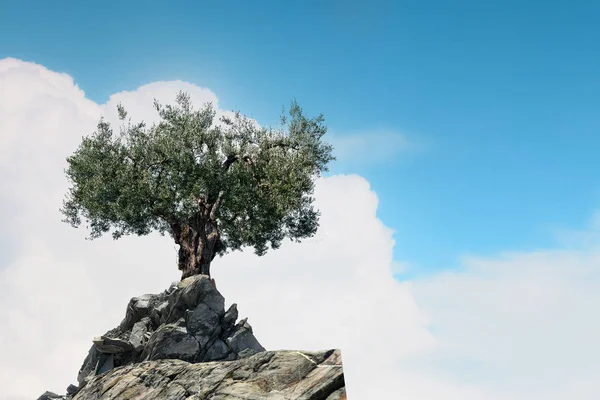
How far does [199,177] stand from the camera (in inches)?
1737

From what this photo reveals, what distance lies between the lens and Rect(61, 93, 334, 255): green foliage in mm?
44219

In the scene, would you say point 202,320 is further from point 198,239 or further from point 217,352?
point 198,239

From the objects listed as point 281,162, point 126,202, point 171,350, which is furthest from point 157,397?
point 281,162

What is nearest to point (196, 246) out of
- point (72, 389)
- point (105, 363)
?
point (105, 363)

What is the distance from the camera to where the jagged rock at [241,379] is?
959 inches

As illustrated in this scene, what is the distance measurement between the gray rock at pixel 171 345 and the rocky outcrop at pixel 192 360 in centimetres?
6

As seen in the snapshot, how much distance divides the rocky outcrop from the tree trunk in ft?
13.8

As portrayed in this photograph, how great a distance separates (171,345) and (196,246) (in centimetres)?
1156

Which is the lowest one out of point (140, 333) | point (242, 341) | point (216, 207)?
point (242, 341)

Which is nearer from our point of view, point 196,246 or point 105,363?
point 105,363

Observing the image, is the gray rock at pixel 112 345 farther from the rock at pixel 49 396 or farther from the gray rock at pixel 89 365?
the rock at pixel 49 396

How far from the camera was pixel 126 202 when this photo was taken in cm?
4438

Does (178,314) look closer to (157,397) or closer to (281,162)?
(157,397)

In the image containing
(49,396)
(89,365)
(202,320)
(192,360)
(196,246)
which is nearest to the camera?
(192,360)
